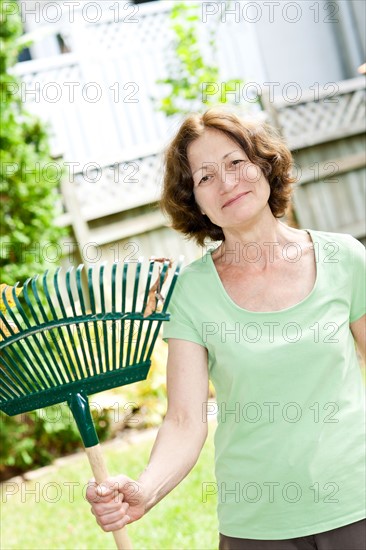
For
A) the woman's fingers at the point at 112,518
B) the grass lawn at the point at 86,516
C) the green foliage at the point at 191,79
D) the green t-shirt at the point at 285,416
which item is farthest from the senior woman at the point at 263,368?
the green foliage at the point at 191,79

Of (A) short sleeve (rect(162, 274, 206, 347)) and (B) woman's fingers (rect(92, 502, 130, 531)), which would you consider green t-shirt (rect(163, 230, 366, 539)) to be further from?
(B) woman's fingers (rect(92, 502, 130, 531))

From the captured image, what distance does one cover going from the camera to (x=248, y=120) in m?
2.07

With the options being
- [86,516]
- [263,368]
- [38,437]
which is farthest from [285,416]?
[38,437]

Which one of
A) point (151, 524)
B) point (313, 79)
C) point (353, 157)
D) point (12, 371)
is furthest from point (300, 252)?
point (313, 79)

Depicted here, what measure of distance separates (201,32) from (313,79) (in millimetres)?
1763

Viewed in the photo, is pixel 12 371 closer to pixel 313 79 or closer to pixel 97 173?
pixel 97 173

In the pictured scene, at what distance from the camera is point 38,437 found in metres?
5.47

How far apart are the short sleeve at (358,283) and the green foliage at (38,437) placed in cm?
352

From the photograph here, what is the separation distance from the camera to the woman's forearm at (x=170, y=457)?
67.2 inches

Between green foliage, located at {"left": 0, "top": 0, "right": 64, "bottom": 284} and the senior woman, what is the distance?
3.47 metres

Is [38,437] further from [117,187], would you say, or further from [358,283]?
[358,283]

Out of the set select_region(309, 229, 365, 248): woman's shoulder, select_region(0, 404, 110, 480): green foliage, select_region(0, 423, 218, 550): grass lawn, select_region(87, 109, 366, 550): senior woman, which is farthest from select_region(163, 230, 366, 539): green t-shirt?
select_region(0, 404, 110, 480): green foliage

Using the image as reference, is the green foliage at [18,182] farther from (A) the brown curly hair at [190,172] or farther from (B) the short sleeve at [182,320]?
(B) the short sleeve at [182,320]

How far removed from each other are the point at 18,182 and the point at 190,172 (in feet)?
12.0
